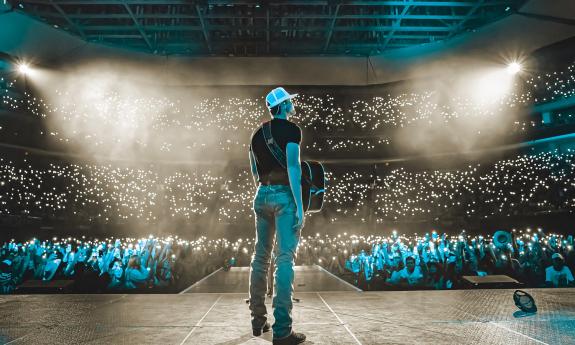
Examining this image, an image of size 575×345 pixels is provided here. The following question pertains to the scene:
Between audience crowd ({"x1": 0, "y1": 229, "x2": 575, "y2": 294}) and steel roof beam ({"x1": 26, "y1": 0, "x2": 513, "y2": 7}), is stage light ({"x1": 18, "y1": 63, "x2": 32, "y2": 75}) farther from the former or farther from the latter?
audience crowd ({"x1": 0, "y1": 229, "x2": 575, "y2": 294})

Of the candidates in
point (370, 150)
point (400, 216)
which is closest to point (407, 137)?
point (370, 150)

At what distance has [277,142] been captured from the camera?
233 centimetres

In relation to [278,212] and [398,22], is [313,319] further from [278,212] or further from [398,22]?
[398,22]

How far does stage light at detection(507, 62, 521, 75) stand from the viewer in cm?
981

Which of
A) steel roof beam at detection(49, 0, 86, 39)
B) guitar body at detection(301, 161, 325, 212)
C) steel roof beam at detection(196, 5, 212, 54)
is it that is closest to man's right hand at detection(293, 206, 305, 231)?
guitar body at detection(301, 161, 325, 212)

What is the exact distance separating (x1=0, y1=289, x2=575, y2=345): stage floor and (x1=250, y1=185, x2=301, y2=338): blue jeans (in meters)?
0.17

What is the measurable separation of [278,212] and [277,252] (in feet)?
0.80

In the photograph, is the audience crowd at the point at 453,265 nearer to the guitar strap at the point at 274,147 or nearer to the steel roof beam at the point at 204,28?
the guitar strap at the point at 274,147

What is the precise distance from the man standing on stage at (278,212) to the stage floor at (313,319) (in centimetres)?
23

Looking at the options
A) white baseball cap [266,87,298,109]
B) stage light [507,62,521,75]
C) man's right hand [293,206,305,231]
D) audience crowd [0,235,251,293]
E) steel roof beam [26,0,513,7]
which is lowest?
audience crowd [0,235,251,293]

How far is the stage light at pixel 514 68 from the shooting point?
9812 mm

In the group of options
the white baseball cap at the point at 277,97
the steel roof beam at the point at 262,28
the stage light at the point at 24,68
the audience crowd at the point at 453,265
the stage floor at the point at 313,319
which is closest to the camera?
the stage floor at the point at 313,319

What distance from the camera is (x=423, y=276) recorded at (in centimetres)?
670

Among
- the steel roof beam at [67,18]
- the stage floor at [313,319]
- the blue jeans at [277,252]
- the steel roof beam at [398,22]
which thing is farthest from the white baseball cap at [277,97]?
the steel roof beam at [67,18]
